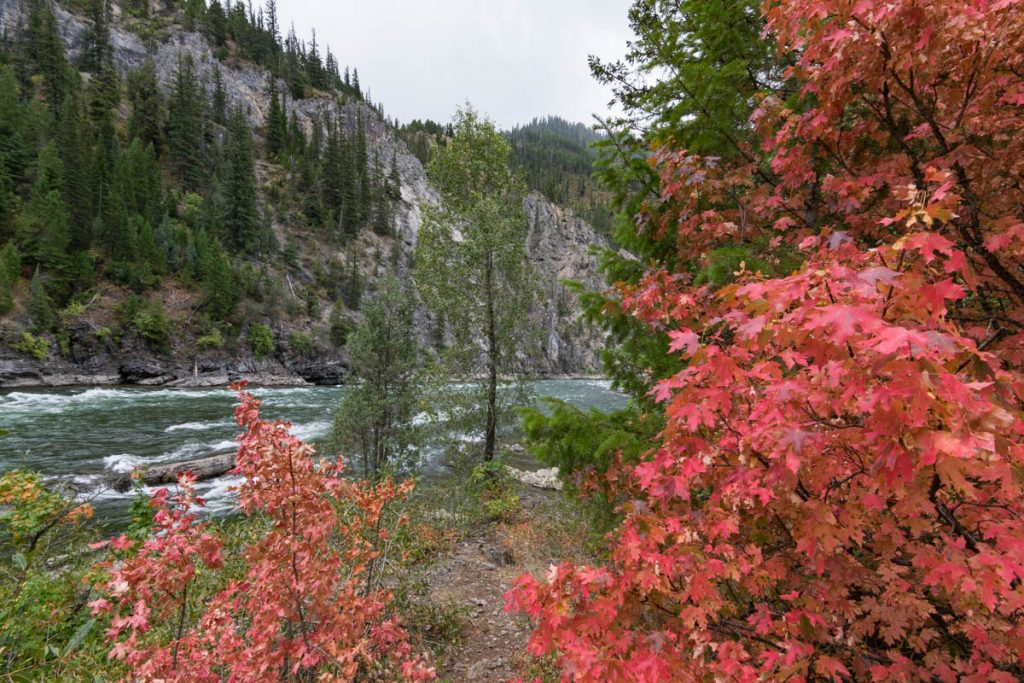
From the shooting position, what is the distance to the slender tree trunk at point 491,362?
11.7m

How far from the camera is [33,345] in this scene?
29969mm

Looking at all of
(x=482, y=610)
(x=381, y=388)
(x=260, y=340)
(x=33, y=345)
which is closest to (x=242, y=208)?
(x=260, y=340)

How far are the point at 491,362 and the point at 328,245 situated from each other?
57522mm

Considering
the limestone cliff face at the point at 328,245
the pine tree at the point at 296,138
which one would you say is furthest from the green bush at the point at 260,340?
the pine tree at the point at 296,138

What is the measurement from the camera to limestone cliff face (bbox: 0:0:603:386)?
130 feet

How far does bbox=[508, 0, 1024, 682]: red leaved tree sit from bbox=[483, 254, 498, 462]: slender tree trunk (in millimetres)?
9099

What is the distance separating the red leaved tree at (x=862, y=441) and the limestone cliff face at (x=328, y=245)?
34.0m

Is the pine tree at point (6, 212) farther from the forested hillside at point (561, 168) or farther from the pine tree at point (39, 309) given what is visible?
the forested hillside at point (561, 168)

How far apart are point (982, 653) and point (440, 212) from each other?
38.9ft

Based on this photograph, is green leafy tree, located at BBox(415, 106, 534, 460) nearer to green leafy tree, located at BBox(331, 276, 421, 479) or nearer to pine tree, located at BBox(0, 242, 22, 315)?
green leafy tree, located at BBox(331, 276, 421, 479)

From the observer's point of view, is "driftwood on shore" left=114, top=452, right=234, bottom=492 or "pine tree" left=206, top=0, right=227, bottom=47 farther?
"pine tree" left=206, top=0, right=227, bottom=47

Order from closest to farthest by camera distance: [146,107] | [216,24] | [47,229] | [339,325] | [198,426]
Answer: [198,426] < [47,229] < [339,325] < [146,107] < [216,24]

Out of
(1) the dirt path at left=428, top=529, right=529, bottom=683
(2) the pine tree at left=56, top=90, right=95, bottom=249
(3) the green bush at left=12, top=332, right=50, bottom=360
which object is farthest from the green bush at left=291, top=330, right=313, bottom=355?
(1) the dirt path at left=428, top=529, right=529, bottom=683

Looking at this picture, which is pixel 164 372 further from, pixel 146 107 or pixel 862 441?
pixel 146 107
